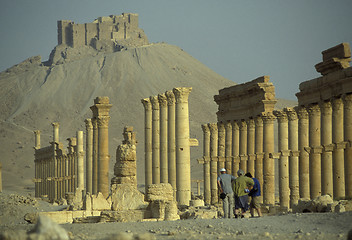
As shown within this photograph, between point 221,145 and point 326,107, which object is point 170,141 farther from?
point 221,145

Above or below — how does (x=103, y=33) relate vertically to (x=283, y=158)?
above

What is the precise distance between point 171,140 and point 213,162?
1039 centimetres

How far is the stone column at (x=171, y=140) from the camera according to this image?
36.5m

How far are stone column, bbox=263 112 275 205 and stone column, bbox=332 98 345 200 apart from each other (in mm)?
6889

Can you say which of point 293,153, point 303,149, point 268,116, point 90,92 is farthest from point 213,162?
point 90,92

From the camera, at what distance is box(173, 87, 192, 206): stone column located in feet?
112

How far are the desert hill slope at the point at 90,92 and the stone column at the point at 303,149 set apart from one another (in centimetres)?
7120

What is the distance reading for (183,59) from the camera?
17250cm

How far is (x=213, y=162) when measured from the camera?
46938 mm

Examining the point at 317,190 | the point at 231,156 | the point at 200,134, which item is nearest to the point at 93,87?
the point at 200,134

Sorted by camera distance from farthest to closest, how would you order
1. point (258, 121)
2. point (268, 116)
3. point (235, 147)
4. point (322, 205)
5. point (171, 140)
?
1. point (235, 147)
2. point (258, 121)
3. point (268, 116)
4. point (171, 140)
5. point (322, 205)

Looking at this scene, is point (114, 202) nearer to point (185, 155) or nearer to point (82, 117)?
point (185, 155)

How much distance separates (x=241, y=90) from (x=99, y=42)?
460 feet

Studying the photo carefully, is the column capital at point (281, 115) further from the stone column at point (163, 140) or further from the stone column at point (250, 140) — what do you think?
the stone column at point (163, 140)
